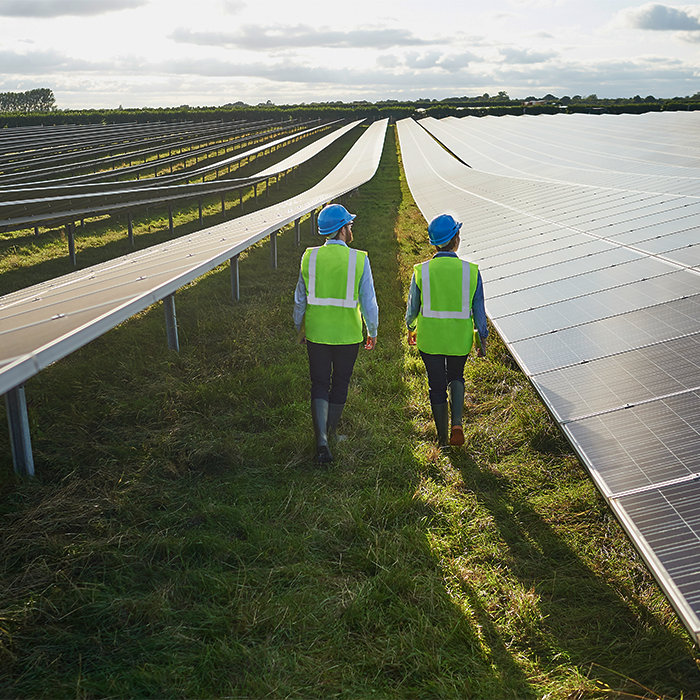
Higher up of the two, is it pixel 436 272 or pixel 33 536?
pixel 436 272

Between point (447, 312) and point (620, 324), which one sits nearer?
Result: point (447, 312)

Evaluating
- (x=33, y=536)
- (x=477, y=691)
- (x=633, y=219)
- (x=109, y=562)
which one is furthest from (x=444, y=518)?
(x=633, y=219)

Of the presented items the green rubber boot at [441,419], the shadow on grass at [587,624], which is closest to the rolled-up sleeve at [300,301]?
the green rubber boot at [441,419]

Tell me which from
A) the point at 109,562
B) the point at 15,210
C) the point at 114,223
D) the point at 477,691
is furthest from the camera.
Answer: the point at 114,223

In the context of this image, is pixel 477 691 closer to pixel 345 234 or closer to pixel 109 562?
pixel 109 562

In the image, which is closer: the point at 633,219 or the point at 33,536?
the point at 33,536

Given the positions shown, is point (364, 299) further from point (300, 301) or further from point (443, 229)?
point (443, 229)

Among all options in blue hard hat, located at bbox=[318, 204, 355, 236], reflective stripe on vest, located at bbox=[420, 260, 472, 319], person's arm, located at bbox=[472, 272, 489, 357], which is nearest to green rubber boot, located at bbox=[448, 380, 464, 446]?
person's arm, located at bbox=[472, 272, 489, 357]

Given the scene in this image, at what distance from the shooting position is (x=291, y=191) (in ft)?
75.9

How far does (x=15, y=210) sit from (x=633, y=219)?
9370 millimetres

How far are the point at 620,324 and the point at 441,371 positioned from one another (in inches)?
68.2

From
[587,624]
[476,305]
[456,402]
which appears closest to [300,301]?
[476,305]

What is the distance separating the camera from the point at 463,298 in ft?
16.0

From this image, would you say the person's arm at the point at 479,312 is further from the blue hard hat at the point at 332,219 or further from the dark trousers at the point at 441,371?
the blue hard hat at the point at 332,219
